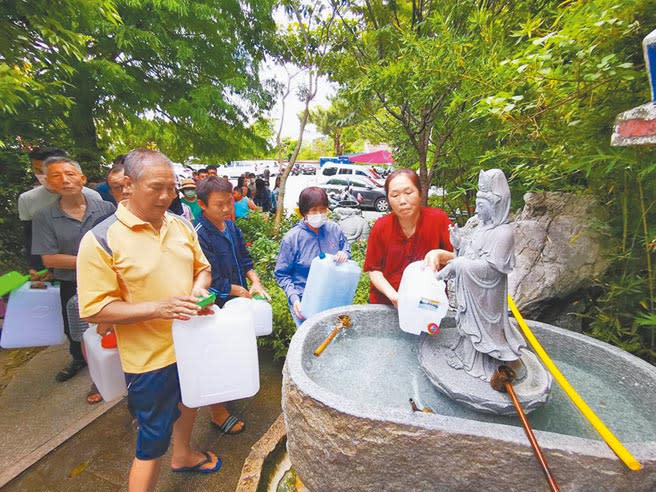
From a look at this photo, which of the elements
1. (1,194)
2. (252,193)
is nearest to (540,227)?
(1,194)

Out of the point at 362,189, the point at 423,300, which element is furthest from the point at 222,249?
the point at 362,189

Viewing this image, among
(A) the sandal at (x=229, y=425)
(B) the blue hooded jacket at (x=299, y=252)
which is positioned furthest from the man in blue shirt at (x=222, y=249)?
(B) the blue hooded jacket at (x=299, y=252)

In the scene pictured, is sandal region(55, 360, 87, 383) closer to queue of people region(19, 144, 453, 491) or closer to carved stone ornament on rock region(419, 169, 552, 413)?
queue of people region(19, 144, 453, 491)

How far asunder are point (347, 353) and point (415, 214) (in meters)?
1.11

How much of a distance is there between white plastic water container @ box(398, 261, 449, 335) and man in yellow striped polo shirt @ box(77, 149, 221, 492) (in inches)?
48.4

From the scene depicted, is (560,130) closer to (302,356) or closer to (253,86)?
(302,356)

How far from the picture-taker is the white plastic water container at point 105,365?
2152mm

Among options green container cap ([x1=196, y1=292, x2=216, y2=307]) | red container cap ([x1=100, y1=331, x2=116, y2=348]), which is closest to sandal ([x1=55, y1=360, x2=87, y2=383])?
red container cap ([x1=100, y1=331, x2=116, y2=348])

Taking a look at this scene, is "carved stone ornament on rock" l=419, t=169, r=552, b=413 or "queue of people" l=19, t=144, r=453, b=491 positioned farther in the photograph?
"carved stone ornament on rock" l=419, t=169, r=552, b=413

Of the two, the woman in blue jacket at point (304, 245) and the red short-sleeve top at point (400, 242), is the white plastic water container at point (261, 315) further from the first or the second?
the red short-sleeve top at point (400, 242)

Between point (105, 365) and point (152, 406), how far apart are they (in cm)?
65

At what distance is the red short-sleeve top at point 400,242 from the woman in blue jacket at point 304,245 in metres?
0.33

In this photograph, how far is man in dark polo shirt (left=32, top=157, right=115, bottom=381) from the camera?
262cm

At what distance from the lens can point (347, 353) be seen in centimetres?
230
